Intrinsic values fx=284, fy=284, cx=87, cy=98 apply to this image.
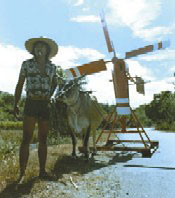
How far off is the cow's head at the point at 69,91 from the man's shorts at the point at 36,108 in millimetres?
1476

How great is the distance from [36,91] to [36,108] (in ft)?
0.89

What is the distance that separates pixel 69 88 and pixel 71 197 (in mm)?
3022

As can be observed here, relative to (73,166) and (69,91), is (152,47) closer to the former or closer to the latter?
(69,91)

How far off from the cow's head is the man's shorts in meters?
1.48

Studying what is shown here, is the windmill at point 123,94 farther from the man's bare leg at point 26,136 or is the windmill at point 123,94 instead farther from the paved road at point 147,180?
the man's bare leg at point 26,136

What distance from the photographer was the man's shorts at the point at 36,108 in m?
4.49

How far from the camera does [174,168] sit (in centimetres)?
645

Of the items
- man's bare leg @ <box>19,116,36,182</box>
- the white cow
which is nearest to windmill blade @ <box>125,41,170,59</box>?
the white cow

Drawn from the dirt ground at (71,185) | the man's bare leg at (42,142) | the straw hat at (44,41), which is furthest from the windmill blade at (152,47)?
the man's bare leg at (42,142)

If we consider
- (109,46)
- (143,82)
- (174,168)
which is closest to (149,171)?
(174,168)

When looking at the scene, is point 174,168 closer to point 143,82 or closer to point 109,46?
point 143,82

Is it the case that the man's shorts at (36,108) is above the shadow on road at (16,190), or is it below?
above

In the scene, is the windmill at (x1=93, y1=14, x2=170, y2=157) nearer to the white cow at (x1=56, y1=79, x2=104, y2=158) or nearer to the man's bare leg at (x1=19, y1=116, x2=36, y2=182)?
the white cow at (x1=56, y1=79, x2=104, y2=158)

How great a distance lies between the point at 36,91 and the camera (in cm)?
448
